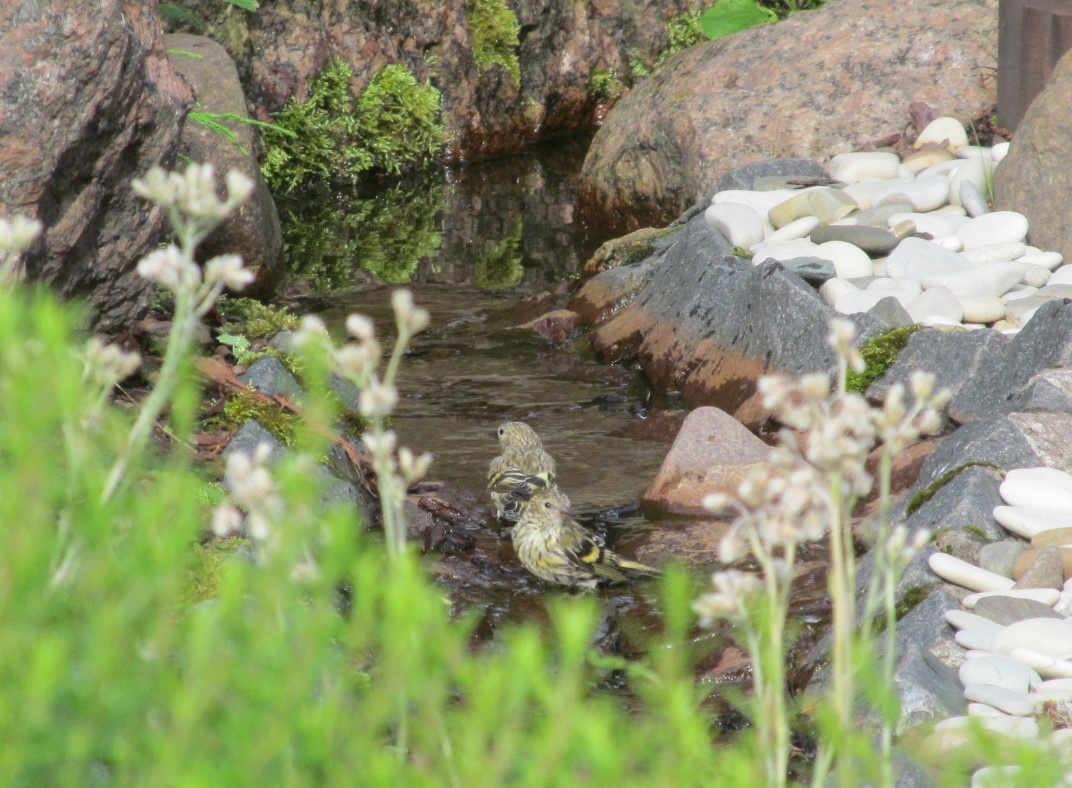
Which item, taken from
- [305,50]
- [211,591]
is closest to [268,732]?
[211,591]

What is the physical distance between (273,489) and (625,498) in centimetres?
500

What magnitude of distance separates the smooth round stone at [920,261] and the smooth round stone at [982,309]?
1.55ft

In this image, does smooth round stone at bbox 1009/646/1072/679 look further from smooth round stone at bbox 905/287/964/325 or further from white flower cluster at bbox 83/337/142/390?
smooth round stone at bbox 905/287/964/325

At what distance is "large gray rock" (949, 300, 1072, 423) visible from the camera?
5547mm

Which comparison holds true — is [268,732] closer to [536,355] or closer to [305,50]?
[536,355]

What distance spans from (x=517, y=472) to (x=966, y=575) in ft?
8.04

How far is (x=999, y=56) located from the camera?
9.62 metres

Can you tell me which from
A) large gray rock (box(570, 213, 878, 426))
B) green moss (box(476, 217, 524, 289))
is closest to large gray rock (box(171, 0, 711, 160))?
green moss (box(476, 217, 524, 289))

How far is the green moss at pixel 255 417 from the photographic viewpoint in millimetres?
5441

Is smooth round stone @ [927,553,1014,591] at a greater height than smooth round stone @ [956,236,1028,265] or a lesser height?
greater

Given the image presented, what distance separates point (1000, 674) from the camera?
3705mm

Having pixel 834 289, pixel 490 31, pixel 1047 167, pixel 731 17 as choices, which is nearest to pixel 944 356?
pixel 834 289

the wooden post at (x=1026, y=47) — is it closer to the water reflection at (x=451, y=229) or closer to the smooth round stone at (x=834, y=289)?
the smooth round stone at (x=834, y=289)

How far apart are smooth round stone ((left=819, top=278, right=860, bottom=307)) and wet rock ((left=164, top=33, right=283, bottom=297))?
402 centimetres
